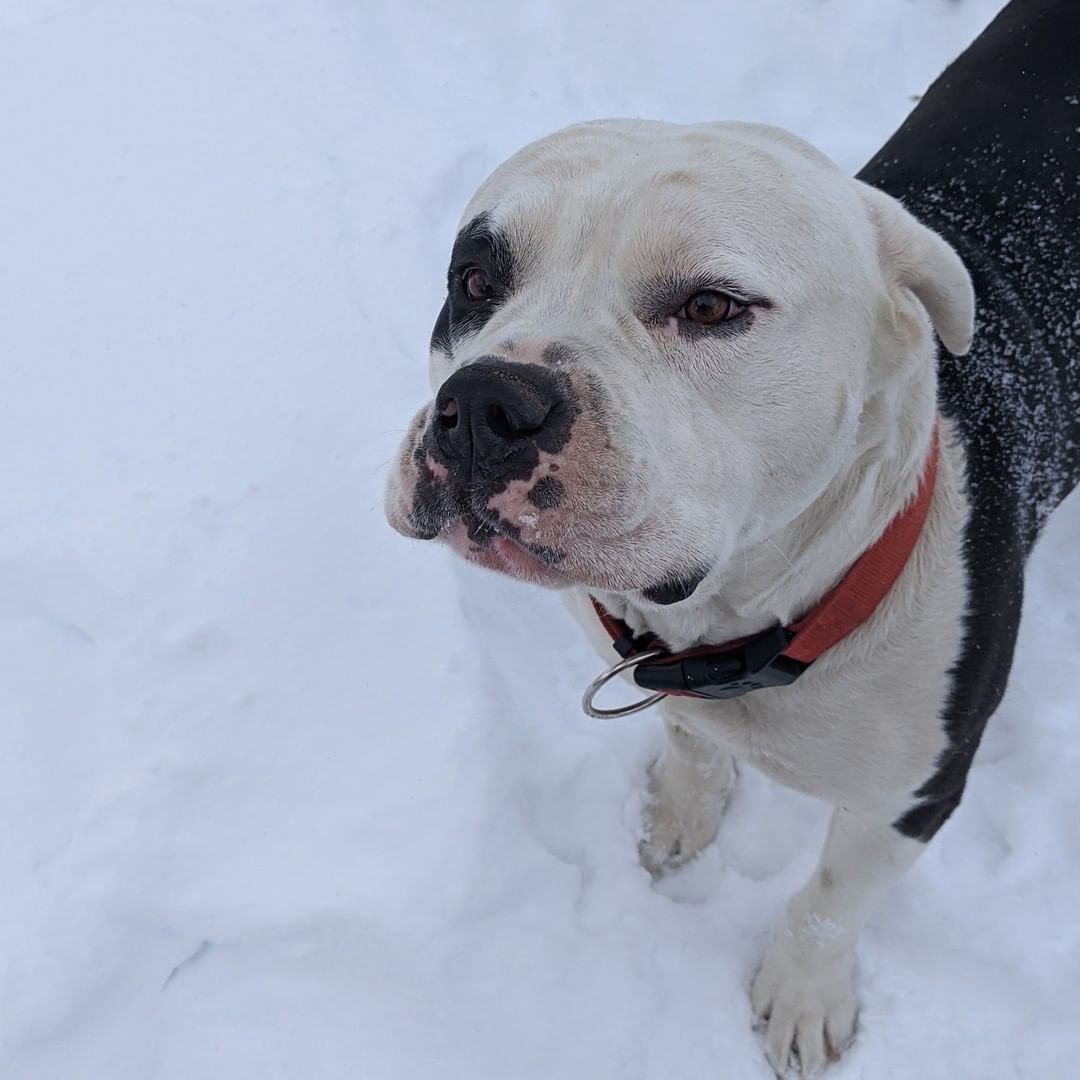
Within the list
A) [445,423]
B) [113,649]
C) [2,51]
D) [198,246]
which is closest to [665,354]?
[445,423]

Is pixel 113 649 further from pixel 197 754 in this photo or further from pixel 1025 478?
pixel 1025 478

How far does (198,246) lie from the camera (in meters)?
4.12

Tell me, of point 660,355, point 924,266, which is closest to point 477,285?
point 660,355

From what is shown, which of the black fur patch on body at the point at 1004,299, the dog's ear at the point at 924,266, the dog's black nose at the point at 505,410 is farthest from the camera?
the black fur patch on body at the point at 1004,299

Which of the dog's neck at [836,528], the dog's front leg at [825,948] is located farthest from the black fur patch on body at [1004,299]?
the dog's neck at [836,528]

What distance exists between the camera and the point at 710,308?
1699 millimetres

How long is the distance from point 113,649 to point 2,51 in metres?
3.08

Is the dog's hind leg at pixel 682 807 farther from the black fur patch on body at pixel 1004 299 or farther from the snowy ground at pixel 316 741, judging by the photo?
the black fur patch on body at pixel 1004 299

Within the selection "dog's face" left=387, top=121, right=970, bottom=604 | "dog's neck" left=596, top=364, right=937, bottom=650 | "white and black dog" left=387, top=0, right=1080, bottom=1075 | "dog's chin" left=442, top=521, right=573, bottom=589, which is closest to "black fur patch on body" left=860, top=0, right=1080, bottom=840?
"white and black dog" left=387, top=0, right=1080, bottom=1075

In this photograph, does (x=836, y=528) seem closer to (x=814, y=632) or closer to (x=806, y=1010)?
(x=814, y=632)

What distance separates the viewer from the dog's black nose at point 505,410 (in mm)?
1494

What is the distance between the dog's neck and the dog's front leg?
677mm

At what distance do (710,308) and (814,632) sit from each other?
651 millimetres

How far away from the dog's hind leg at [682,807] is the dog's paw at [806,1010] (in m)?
0.37
